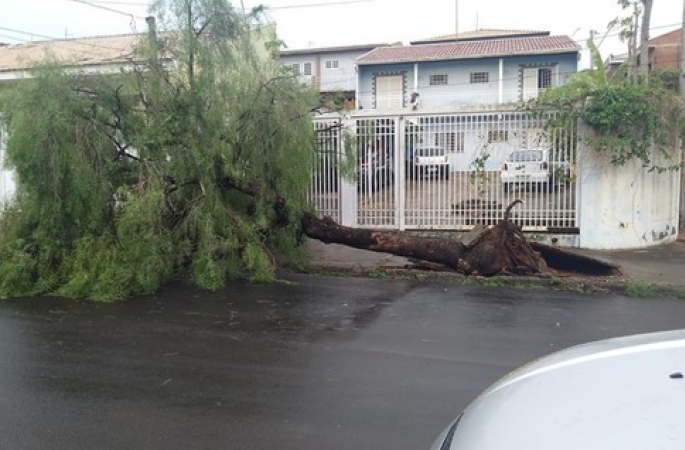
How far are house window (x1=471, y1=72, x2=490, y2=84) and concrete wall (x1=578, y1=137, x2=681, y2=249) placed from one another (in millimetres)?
24442

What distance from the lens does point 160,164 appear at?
9.47 metres

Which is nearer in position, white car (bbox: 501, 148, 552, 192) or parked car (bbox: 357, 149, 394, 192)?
white car (bbox: 501, 148, 552, 192)

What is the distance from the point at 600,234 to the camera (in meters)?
12.2

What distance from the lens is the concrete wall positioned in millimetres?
12047

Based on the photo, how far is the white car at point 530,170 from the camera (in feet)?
40.4

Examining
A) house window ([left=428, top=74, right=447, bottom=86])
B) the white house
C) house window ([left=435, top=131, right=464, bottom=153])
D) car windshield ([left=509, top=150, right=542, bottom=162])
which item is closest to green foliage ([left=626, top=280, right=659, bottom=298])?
car windshield ([left=509, top=150, right=542, bottom=162])

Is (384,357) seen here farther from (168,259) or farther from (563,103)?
(563,103)

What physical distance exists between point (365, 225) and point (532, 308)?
6.13 metres

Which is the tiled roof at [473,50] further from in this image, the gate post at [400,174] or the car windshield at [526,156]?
the car windshield at [526,156]

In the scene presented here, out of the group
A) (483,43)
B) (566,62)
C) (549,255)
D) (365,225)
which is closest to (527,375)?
(549,255)

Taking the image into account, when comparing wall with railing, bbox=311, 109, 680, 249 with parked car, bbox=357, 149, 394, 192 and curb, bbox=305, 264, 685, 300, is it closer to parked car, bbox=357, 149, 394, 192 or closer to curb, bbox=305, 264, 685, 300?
parked car, bbox=357, 149, 394, 192

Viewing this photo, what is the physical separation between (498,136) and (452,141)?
94 centimetres

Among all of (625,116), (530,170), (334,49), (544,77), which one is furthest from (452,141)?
(334,49)

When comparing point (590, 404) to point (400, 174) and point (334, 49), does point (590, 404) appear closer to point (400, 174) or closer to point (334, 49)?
point (400, 174)
